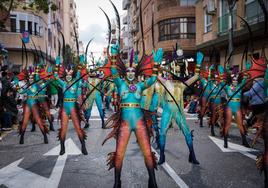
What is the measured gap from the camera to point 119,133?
5359 mm

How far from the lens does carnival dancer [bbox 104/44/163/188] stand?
532 centimetres

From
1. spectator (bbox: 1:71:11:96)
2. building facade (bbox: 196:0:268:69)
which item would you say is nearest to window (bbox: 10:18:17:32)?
building facade (bbox: 196:0:268:69)

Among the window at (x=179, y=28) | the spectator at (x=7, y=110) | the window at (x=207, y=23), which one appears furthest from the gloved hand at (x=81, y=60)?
the window at (x=179, y=28)

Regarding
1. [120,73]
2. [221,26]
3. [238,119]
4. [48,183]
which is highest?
[221,26]

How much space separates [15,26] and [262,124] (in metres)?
28.9

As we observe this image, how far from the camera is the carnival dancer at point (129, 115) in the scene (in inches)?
209

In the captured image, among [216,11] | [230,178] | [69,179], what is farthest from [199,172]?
[216,11]

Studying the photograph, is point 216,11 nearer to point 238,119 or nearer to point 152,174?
point 238,119

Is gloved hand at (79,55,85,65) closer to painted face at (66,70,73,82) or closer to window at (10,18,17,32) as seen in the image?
painted face at (66,70,73,82)

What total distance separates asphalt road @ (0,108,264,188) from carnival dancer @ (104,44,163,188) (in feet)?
1.80

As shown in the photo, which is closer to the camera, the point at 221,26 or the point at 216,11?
the point at 221,26

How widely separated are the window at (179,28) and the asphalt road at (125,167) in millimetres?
24865

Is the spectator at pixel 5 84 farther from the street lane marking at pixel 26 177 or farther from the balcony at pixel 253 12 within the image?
the balcony at pixel 253 12

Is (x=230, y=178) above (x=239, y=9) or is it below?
below
